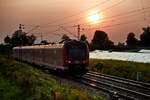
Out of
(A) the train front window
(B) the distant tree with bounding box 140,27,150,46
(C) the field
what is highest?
(B) the distant tree with bounding box 140,27,150,46

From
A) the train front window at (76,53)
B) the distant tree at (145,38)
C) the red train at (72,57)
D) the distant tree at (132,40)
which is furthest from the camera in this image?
the distant tree at (132,40)

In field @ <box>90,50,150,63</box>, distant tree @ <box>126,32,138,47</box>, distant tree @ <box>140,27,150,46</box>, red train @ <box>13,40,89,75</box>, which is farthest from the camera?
distant tree @ <box>126,32,138,47</box>

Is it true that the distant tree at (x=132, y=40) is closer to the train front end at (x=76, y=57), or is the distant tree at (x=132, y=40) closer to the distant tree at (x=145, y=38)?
the distant tree at (x=145, y=38)

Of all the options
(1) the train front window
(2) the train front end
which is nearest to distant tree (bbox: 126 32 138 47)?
(2) the train front end

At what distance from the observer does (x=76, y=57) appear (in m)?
16.4

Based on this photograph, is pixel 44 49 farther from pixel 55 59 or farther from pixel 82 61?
pixel 82 61

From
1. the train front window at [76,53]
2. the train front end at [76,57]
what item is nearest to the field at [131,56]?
the train front end at [76,57]

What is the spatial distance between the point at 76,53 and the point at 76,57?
0.36 metres

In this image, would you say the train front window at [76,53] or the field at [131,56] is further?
the field at [131,56]

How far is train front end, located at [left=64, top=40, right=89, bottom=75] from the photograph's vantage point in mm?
16070

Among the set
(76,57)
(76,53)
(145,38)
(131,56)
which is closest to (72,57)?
(76,57)

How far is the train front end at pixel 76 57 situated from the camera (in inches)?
633

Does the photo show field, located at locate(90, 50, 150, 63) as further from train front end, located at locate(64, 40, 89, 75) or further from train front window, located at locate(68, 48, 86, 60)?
train front window, located at locate(68, 48, 86, 60)

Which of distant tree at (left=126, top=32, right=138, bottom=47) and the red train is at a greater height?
distant tree at (left=126, top=32, right=138, bottom=47)
